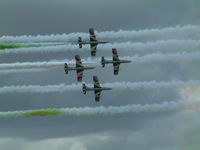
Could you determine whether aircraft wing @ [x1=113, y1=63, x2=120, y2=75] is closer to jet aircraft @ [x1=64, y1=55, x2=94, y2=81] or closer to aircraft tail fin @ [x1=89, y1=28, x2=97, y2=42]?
jet aircraft @ [x1=64, y1=55, x2=94, y2=81]

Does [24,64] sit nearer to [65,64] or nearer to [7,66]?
[7,66]

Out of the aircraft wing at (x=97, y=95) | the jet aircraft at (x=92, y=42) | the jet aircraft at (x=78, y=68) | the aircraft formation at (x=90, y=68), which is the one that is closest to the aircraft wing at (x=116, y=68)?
the aircraft formation at (x=90, y=68)

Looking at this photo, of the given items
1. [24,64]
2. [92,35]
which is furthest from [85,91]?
[24,64]

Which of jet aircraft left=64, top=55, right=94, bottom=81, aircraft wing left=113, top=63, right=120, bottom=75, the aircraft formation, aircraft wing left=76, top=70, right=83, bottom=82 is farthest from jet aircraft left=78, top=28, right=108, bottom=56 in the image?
aircraft wing left=113, top=63, right=120, bottom=75

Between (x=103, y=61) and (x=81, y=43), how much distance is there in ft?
23.1

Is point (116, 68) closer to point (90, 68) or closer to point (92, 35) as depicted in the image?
point (90, 68)

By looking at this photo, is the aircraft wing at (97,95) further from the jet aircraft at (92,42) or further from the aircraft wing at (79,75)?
the jet aircraft at (92,42)

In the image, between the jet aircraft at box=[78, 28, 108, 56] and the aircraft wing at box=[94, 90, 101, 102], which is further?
the aircraft wing at box=[94, 90, 101, 102]

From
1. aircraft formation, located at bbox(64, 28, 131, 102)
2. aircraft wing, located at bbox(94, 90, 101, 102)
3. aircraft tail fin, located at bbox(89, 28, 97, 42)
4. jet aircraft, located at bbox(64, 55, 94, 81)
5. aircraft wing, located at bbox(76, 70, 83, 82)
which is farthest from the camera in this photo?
aircraft wing, located at bbox(94, 90, 101, 102)

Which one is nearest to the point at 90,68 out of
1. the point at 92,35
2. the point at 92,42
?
the point at 92,42

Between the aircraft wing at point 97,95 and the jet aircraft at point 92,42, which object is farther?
the aircraft wing at point 97,95

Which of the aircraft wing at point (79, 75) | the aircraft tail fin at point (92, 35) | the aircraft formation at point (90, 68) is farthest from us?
the aircraft wing at point (79, 75)

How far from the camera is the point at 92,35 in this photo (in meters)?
140

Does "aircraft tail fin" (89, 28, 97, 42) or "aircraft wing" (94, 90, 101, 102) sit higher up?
"aircraft tail fin" (89, 28, 97, 42)
